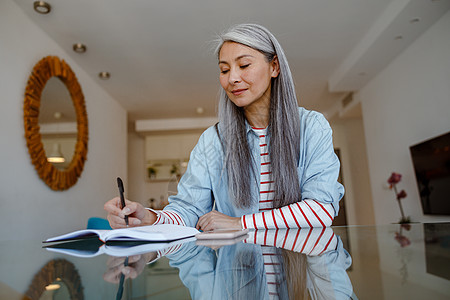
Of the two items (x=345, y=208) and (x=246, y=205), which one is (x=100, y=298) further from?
(x=345, y=208)

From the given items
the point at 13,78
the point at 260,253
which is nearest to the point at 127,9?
the point at 13,78

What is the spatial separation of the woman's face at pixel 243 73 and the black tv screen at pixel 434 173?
2.48 m

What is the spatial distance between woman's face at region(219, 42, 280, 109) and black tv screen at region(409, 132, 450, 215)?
8.14 feet

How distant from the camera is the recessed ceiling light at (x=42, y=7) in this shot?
9.15ft

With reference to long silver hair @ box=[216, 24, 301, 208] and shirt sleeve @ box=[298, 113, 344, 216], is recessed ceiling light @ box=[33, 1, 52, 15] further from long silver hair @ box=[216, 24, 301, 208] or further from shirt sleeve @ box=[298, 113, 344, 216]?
shirt sleeve @ box=[298, 113, 344, 216]

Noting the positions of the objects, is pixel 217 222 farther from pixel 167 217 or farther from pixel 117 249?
pixel 117 249

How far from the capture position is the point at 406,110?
3.75 metres

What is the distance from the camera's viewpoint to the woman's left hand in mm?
1004

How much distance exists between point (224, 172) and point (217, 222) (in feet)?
0.94

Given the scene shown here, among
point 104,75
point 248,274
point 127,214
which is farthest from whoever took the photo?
point 104,75

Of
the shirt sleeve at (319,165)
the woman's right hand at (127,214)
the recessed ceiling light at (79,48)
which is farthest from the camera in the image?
the recessed ceiling light at (79,48)

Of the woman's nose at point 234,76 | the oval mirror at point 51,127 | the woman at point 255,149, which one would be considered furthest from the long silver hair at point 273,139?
the oval mirror at point 51,127

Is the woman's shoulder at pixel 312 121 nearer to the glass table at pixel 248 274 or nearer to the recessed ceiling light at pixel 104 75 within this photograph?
the glass table at pixel 248 274

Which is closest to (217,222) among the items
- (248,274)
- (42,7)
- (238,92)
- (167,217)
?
(167,217)
